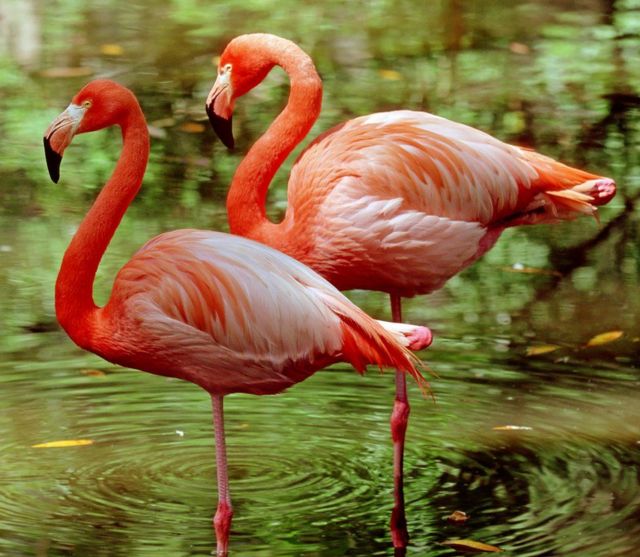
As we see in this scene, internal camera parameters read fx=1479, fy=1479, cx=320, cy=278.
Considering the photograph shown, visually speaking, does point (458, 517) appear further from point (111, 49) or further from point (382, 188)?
point (111, 49)

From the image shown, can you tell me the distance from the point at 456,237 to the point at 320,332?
0.98 metres

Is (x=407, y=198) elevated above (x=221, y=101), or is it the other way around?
(x=221, y=101)

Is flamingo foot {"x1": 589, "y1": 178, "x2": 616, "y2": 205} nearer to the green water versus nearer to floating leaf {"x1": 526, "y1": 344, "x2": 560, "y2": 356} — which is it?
the green water

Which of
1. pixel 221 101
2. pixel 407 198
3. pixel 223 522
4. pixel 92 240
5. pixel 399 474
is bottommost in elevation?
pixel 399 474

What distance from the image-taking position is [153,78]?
10258 mm

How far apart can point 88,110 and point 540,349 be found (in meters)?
2.54

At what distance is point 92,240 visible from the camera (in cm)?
449

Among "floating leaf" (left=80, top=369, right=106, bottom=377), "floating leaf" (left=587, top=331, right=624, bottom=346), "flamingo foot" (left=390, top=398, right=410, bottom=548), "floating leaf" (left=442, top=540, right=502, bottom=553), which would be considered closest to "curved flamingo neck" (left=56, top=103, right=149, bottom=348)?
"flamingo foot" (left=390, top=398, right=410, bottom=548)

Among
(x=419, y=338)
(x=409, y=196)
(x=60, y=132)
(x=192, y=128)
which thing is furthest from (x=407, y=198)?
(x=192, y=128)

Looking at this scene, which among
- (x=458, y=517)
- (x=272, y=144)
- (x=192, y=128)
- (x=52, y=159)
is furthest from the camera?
(x=192, y=128)

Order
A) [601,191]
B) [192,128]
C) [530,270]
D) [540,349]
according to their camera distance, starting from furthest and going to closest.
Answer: [192,128], [530,270], [540,349], [601,191]

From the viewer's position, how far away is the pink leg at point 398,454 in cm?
458

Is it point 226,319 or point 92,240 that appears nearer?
point 226,319

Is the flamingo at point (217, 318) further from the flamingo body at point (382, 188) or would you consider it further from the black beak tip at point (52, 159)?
the flamingo body at point (382, 188)
